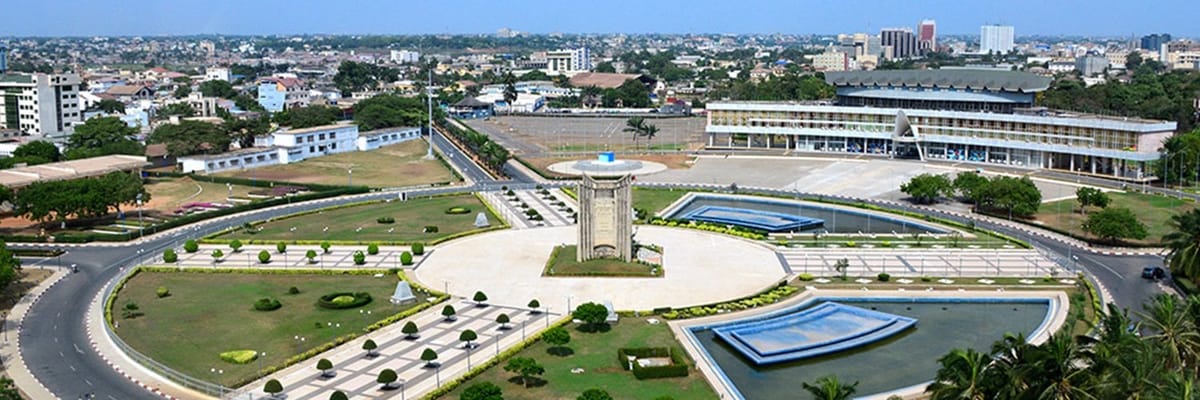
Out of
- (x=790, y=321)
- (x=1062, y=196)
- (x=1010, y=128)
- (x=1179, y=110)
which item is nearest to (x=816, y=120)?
(x=1010, y=128)

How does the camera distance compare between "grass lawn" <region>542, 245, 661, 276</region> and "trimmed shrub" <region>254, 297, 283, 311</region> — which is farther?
"grass lawn" <region>542, 245, 661, 276</region>

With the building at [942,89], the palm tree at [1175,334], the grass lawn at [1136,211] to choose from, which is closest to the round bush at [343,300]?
the palm tree at [1175,334]

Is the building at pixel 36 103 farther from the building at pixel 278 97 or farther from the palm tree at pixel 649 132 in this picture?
the palm tree at pixel 649 132

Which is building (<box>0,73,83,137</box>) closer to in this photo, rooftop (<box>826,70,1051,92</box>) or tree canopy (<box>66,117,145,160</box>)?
tree canopy (<box>66,117,145,160</box>)

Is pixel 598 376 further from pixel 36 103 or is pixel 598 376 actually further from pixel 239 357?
pixel 36 103

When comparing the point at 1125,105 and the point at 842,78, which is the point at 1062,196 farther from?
the point at 1125,105

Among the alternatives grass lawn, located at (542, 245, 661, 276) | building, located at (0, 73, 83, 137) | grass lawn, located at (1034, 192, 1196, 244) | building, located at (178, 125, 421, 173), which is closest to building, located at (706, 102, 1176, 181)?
grass lawn, located at (1034, 192, 1196, 244)

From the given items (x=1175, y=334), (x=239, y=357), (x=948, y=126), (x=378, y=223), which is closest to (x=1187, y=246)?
(x=1175, y=334)
